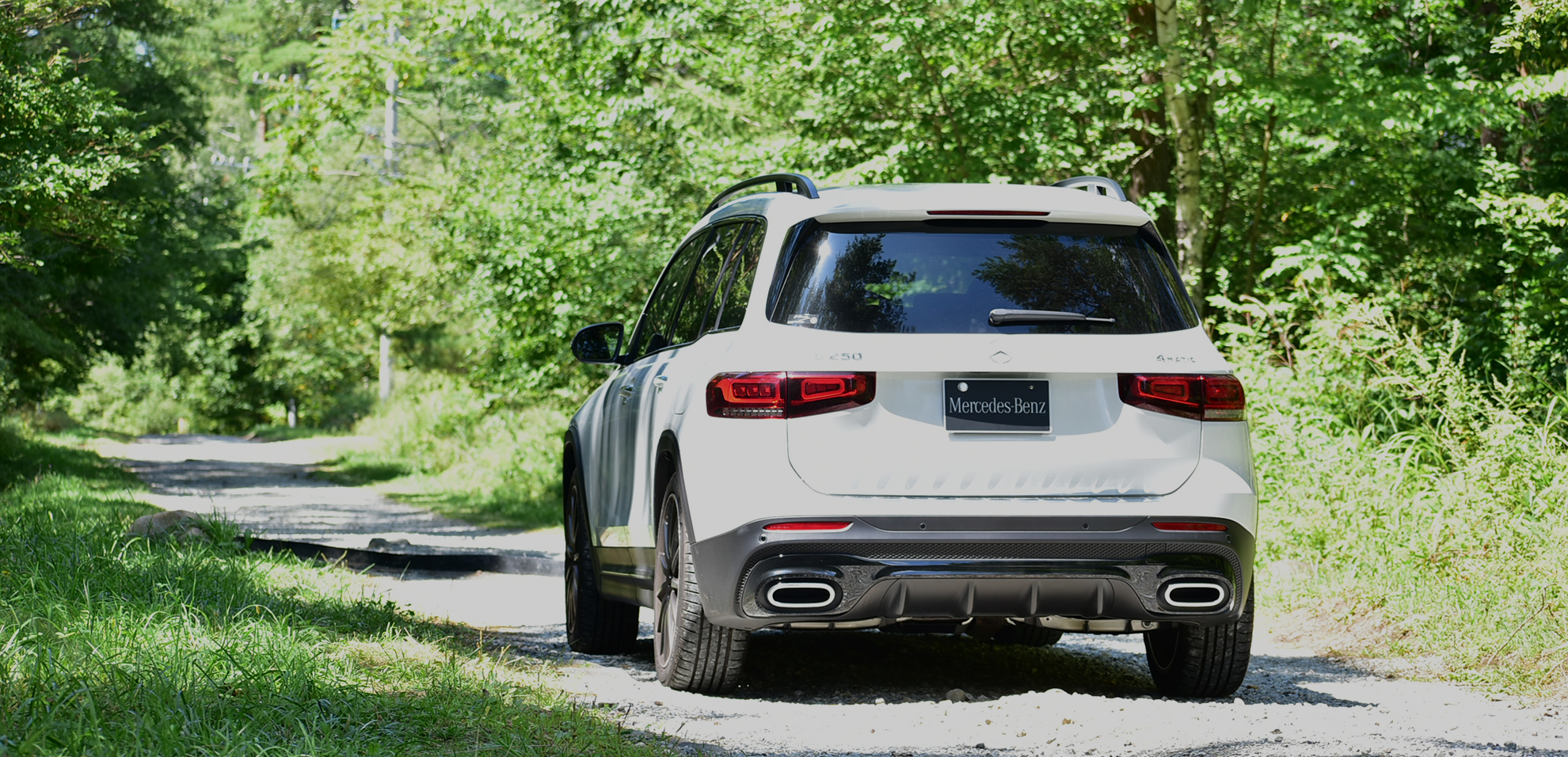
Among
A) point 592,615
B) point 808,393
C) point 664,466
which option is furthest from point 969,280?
point 592,615

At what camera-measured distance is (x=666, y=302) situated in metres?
7.30

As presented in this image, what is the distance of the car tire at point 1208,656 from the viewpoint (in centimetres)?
567

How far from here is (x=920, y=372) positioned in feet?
16.6

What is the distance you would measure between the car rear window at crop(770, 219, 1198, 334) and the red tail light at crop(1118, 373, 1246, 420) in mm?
213

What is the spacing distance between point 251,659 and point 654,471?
1741 mm

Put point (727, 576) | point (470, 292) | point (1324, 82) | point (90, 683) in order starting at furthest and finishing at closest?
point (470, 292) → point (1324, 82) → point (727, 576) → point (90, 683)

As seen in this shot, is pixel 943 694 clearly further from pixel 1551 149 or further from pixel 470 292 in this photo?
pixel 470 292

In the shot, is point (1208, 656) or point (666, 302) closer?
point (1208, 656)

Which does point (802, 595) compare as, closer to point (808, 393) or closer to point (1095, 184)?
point (808, 393)

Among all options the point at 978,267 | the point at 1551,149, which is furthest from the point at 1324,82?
the point at 978,267

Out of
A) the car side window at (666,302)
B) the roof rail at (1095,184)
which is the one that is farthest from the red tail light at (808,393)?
the car side window at (666,302)

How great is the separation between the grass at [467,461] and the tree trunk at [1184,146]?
7.21 meters

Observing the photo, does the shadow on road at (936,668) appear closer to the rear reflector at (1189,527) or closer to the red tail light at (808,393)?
the rear reflector at (1189,527)

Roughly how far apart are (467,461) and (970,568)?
1926 centimetres
